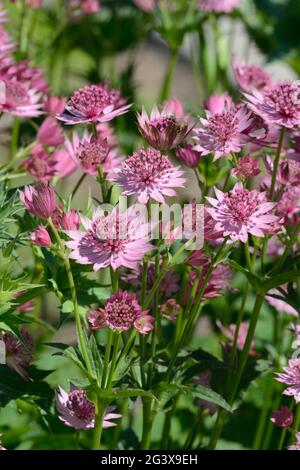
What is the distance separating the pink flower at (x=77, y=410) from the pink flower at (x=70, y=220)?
0.21 meters

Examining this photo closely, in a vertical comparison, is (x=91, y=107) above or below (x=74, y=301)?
above

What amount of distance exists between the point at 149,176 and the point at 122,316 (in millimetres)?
165

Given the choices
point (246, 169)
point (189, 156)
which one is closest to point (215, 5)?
point (189, 156)

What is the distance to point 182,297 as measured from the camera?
4.19 ft

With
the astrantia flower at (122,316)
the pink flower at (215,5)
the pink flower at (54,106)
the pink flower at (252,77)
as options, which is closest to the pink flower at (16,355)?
the astrantia flower at (122,316)

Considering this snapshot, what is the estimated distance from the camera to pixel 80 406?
3.89 feet

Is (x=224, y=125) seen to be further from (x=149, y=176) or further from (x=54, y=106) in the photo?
(x=54, y=106)

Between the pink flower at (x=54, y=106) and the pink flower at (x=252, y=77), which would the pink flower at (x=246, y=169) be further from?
the pink flower at (x=54, y=106)

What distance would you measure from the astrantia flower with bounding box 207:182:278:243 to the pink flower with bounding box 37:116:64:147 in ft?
1.22

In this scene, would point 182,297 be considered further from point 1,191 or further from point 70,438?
point 70,438

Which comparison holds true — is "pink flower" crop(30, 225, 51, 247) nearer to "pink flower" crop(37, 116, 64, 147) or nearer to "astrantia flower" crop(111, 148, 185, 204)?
"astrantia flower" crop(111, 148, 185, 204)

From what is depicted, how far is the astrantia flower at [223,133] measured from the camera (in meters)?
1.15

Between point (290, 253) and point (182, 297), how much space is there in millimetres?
159

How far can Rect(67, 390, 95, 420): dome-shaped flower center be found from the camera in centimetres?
119
